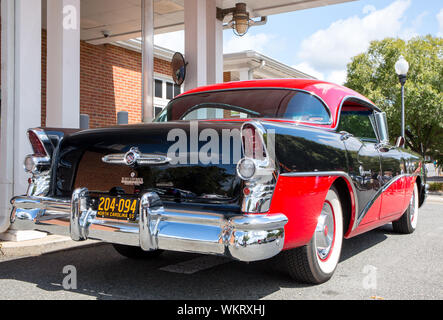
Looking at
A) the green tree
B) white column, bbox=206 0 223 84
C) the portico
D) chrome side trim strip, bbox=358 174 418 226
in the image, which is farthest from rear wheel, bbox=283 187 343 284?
the green tree

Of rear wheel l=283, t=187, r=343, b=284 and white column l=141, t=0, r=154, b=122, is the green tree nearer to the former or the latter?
white column l=141, t=0, r=154, b=122

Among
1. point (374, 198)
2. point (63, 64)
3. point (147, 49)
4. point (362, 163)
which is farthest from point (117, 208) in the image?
point (147, 49)

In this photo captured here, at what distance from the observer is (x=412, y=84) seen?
18156 mm

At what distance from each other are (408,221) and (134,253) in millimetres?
3373

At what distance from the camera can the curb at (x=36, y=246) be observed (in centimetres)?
432

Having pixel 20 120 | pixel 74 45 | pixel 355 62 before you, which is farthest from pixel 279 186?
pixel 355 62

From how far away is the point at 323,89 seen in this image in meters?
3.83

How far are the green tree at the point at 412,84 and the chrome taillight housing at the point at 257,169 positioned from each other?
56.0 ft

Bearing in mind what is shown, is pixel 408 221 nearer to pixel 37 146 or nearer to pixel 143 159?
pixel 143 159

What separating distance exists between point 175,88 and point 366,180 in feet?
31.2

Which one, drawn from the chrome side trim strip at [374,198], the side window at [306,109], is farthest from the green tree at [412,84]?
the side window at [306,109]

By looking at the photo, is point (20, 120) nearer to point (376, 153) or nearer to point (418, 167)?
point (376, 153)

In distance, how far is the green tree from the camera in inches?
704

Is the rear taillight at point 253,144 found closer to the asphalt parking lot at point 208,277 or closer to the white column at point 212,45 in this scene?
the asphalt parking lot at point 208,277
